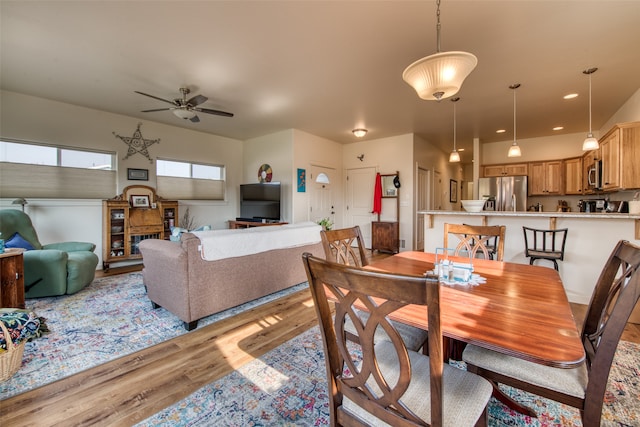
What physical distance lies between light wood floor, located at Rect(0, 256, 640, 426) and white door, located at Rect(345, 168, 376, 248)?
4488 millimetres

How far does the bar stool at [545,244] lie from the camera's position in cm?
302

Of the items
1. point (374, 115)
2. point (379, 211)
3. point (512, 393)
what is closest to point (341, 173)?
point (379, 211)

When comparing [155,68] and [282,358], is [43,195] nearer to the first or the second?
[155,68]

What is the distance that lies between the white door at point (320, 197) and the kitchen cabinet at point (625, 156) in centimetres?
482

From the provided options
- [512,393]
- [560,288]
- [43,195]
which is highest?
[43,195]

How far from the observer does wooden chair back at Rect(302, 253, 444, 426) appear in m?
0.66

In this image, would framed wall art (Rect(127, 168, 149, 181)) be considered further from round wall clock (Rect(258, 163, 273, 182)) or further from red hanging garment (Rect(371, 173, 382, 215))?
red hanging garment (Rect(371, 173, 382, 215))

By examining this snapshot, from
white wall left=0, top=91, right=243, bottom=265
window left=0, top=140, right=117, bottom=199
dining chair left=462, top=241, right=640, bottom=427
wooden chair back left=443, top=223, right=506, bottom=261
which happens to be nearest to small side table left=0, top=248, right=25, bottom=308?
white wall left=0, top=91, right=243, bottom=265

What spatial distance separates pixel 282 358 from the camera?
6.57ft

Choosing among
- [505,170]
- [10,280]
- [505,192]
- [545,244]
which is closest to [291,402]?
[10,280]

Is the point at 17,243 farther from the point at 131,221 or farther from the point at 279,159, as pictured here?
the point at 279,159

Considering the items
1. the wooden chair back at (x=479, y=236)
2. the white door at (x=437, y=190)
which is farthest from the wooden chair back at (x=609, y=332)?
the white door at (x=437, y=190)

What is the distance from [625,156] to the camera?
11.4 feet

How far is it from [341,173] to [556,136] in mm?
4958
